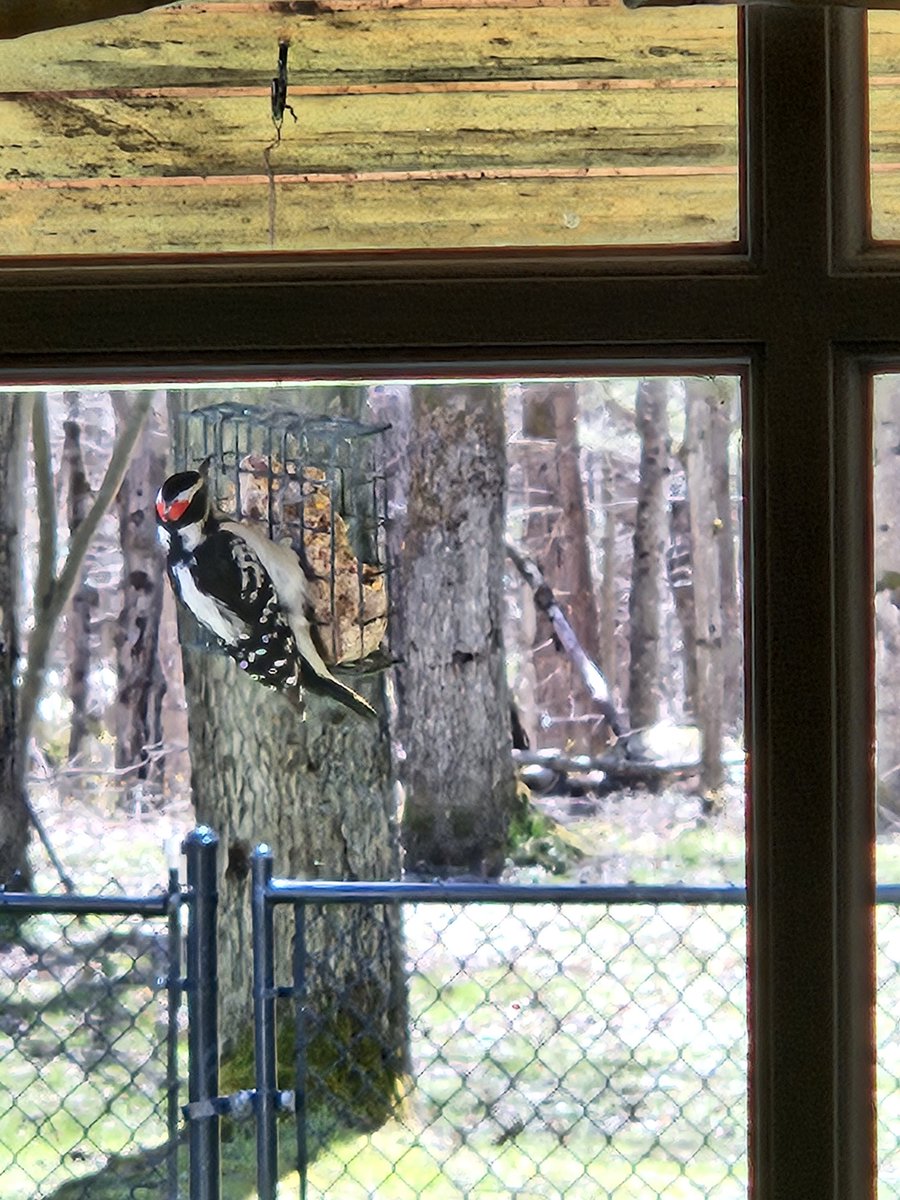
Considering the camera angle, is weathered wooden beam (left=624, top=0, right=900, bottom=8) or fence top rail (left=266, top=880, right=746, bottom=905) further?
fence top rail (left=266, top=880, right=746, bottom=905)

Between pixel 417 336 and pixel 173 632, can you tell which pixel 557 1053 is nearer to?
pixel 173 632

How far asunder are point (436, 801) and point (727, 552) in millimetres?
716

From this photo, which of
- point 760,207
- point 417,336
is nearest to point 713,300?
point 760,207

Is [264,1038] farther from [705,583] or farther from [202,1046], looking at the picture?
[705,583]

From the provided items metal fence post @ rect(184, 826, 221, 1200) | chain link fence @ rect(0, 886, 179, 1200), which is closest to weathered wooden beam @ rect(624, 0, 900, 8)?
metal fence post @ rect(184, 826, 221, 1200)

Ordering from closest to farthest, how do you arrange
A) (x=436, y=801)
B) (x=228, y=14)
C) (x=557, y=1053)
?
(x=228, y=14) → (x=557, y=1053) → (x=436, y=801)

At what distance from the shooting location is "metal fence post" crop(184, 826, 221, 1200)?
140 centimetres

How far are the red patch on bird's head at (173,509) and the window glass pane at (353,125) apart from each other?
0.44 m

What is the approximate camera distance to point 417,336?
113 centimetres

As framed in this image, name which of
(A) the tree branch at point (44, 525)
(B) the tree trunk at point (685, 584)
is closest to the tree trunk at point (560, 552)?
(B) the tree trunk at point (685, 584)

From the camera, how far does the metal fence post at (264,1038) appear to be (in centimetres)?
151

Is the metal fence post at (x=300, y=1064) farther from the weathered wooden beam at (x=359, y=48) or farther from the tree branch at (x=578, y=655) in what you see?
the weathered wooden beam at (x=359, y=48)

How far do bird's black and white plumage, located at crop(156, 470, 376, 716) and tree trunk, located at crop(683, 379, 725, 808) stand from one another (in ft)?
1.66

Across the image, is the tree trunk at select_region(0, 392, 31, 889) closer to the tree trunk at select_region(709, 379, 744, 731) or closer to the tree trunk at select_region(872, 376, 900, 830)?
the tree trunk at select_region(709, 379, 744, 731)
